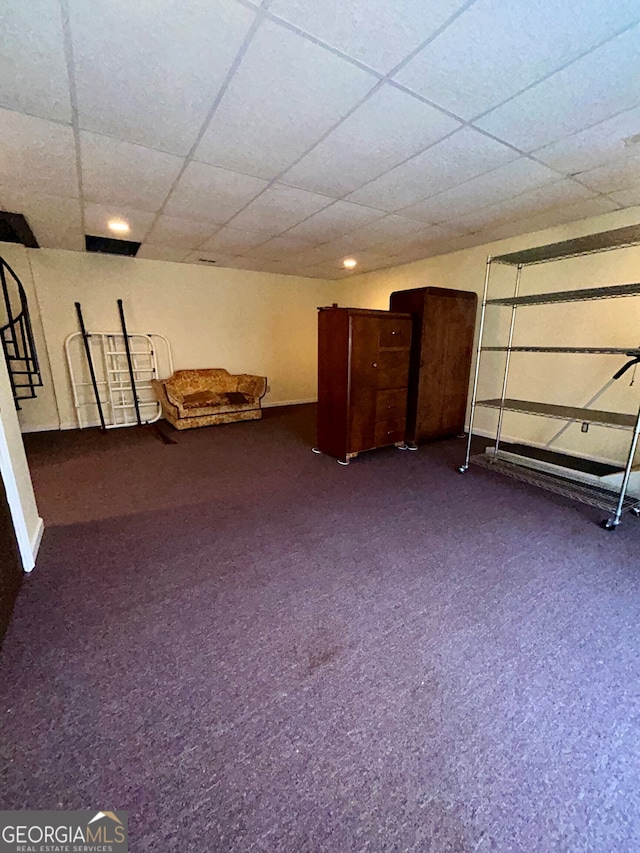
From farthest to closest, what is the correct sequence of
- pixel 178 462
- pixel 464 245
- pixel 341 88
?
1. pixel 464 245
2. pixel 178 462
3. pixel 341 88

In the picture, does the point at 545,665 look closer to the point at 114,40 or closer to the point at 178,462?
the point at 114,40

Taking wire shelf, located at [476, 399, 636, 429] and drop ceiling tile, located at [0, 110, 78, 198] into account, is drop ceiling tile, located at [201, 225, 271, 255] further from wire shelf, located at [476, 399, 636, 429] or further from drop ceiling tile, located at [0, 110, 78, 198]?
wire shelf, located at [476, 399, 636, 429]

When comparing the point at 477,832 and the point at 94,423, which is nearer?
the point at 477,832

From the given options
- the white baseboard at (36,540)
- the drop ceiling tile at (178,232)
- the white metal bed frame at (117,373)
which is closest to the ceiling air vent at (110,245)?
the drop ceiling tile at (178,232)

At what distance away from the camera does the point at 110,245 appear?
4383mm

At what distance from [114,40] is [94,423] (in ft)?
15.6

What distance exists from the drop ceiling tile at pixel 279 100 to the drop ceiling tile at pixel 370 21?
74 millimetres

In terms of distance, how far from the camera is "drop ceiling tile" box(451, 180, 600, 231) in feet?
8.93

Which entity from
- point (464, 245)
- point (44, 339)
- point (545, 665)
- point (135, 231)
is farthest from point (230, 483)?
point (464, 245)

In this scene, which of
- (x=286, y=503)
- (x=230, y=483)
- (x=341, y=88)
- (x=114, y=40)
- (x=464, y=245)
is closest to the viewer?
(x=114, y=40)

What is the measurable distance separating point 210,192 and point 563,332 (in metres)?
3.71

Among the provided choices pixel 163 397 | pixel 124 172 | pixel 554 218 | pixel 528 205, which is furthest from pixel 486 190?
pixel 163 397

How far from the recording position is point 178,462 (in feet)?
11.9

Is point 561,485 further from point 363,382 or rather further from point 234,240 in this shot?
point 234,240
